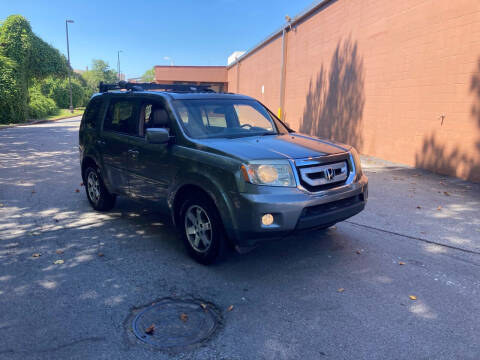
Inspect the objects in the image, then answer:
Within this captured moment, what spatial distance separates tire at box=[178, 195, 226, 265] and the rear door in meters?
1.41

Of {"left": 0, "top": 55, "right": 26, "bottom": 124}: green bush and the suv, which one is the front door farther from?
{"left": 0, "top": 55, "right": 26, "bottom": 124}: green bush

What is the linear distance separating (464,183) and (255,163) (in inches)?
264

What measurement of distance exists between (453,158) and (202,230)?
7251 mm

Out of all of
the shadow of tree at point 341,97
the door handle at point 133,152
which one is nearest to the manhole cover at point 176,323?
the door handle at point 133,152

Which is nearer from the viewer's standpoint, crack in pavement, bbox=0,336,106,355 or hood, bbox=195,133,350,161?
crack in pavement, bbox=0,336,106,355

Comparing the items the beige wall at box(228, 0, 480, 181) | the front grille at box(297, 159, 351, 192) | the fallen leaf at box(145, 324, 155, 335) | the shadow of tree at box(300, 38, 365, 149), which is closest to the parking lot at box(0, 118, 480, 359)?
the fallen leaf at box(145, 324, 155, 335)

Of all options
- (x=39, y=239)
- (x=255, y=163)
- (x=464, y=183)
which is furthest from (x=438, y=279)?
(x=464, y=183)

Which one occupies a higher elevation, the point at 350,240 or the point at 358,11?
the point at 358,11

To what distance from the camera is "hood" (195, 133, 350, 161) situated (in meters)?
3.90

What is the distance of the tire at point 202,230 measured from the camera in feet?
13.3

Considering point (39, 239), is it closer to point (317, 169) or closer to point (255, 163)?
point (255, 163)

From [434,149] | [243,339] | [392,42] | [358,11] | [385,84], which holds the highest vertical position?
[358,11]

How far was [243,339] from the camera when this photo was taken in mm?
3021

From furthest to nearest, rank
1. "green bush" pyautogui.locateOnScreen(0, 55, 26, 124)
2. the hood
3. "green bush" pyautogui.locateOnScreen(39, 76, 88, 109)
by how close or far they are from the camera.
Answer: "green bush" pyautogui.locateOnScreen(39, 76, 88, 109) < "green bush" pyautogui.locateOnScreen(0, 55, 26, 124) < the hood
